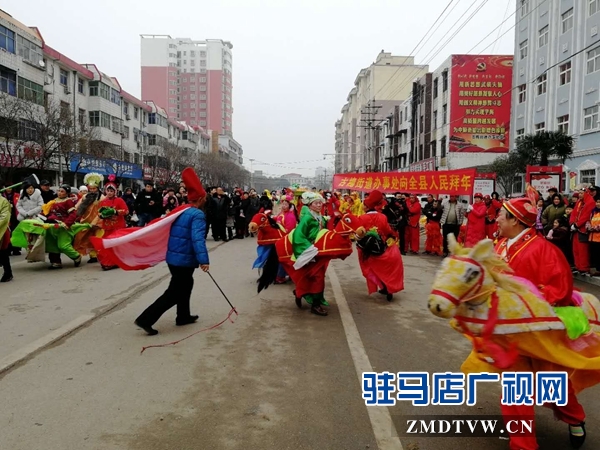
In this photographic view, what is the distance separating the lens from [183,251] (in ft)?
18.4

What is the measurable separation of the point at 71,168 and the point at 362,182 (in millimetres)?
19506

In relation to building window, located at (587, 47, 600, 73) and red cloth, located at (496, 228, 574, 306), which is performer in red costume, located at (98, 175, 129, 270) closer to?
red cloth, located at (496, 228, 574, 306)

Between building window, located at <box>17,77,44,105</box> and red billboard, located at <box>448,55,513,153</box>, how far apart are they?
28083mm

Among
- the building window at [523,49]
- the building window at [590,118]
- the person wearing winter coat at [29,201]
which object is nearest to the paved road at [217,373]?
the person wearing winter coat at [29,201]

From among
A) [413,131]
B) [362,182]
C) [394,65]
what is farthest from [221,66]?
[362,182]

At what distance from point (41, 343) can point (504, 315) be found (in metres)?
4.38

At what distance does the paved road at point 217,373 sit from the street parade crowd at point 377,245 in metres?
0.45

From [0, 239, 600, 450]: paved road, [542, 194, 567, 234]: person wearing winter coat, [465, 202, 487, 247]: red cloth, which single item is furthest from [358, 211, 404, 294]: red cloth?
[465, 202, 487, 247]: red cloth

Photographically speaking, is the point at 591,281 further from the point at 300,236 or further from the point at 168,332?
the point at 168,332

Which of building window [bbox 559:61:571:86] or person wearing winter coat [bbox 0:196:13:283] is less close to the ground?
building window [bbox 559:61:571:86]

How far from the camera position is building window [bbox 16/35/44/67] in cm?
2996

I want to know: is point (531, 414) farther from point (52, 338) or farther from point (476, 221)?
point (476, 221)

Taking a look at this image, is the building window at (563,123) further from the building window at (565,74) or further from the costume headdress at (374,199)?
the costume headdress at (374,199)

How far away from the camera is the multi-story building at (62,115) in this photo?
80.7ft
